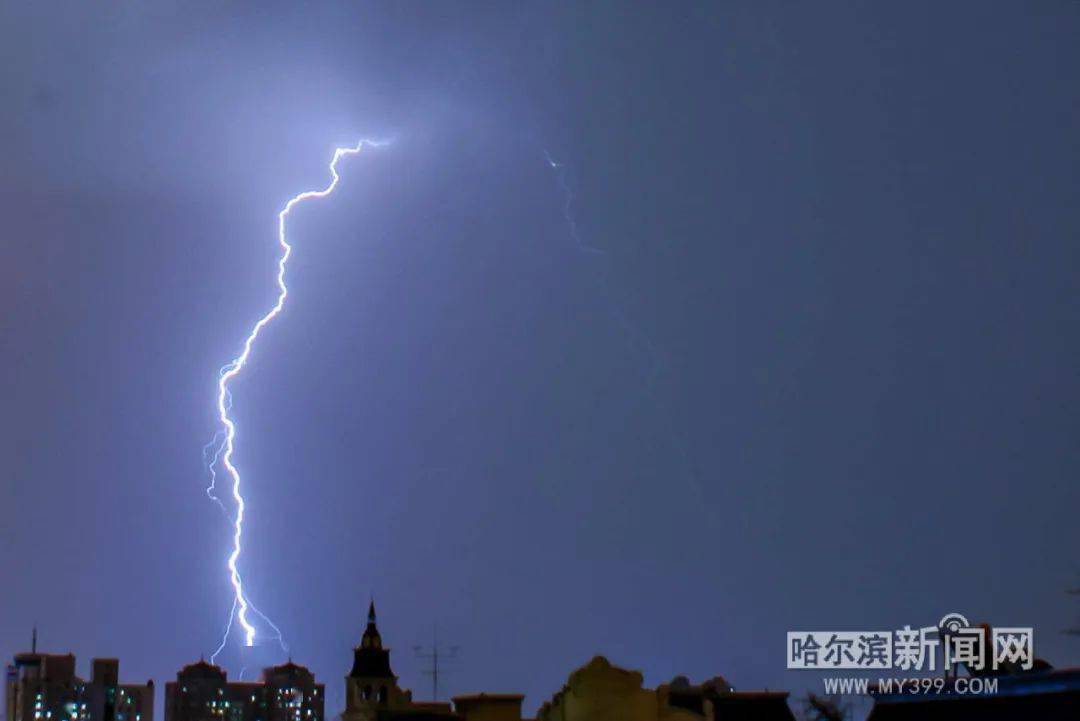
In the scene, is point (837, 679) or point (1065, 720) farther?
point (837, 679)

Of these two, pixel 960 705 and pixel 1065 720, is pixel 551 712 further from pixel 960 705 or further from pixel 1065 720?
pixel 1065 720

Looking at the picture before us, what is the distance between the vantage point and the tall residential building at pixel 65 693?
149 ft

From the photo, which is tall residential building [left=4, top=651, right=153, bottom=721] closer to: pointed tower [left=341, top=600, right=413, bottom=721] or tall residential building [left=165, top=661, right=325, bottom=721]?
tall residential building [left=165, top=661, right=325, bottom=721]

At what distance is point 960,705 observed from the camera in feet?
39.1

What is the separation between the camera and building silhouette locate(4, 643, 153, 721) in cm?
4547

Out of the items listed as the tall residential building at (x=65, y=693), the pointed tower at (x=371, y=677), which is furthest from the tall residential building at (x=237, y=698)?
the pointed tower at (x=371, y=677)

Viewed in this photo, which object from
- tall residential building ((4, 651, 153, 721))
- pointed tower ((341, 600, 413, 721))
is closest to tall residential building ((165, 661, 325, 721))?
tall residential building ((4, 651, 153, 721))

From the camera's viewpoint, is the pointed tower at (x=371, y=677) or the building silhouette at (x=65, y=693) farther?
the building silhouette at (x=65, y=693)

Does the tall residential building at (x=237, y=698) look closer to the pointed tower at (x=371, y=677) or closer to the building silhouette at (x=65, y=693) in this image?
the building silhouette at (x=65, y=693)

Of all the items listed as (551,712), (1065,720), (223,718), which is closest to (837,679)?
(551,712)

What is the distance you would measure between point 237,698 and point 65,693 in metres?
5.05

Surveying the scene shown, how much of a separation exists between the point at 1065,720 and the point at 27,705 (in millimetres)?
39805

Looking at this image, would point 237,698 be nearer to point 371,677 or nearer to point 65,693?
point 65,693

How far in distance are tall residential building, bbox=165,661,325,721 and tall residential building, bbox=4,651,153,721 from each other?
125cm
